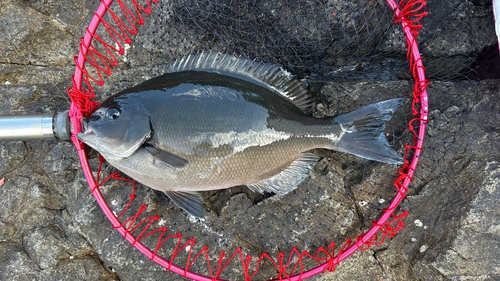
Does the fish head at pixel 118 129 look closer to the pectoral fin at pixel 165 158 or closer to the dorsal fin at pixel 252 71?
the pectoral fin at pixel 165 158

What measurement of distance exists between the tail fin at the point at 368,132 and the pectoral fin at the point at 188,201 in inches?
43.1

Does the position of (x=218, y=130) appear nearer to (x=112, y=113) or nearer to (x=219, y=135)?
(x=219, y=135)

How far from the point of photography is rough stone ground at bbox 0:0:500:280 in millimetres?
2059

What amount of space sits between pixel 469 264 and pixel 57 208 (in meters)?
3.14

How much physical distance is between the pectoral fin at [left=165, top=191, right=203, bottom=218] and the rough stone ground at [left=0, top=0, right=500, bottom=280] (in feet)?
0.67

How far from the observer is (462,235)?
1.96 m

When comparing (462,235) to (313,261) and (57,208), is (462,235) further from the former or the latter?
(57,208)

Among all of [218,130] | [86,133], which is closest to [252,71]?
[218,130]

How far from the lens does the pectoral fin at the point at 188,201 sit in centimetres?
197

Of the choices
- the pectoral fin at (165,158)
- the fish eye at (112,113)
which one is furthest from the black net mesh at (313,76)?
the fish eye at (112,113)

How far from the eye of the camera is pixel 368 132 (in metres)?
1.88

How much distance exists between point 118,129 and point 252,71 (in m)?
1.00

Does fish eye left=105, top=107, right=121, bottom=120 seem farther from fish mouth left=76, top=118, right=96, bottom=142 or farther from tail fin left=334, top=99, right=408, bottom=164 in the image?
tail fin left=334, top=99, right=408, bottom=164

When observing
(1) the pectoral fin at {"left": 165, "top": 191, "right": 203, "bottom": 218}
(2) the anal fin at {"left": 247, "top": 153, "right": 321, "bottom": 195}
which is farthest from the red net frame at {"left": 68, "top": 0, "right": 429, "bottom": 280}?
(2) the anal fin at {"left": 247, "top": 153, "right": 321, "bottom": 195}
